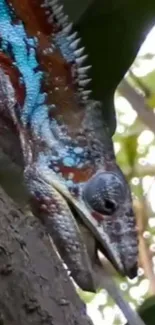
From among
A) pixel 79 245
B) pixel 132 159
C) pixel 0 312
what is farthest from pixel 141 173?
pixel 0 312

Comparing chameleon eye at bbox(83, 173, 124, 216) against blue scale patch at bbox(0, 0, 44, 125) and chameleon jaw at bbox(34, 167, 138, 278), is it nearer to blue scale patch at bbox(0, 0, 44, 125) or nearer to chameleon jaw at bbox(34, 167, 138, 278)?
chameleon jaw at bbox(34, 167, 138, 278)

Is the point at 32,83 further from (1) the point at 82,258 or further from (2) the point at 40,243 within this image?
(2) the point at 40,243

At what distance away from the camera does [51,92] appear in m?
1.85

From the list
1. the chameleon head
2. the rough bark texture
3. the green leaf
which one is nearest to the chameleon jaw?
the chameleon head

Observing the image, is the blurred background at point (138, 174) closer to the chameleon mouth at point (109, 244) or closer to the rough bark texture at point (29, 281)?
the chameleon mouth at point (109, 244)

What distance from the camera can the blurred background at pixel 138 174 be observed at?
194 centimetres

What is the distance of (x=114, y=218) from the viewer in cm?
161

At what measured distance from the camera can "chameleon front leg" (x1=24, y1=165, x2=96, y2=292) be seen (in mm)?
1437

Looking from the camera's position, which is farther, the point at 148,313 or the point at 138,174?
the point at 138,174

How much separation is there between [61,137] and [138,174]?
300 millimetres

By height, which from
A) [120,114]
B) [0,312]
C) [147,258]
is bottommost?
[147,258]

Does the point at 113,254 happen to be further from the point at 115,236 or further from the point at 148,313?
the point at 148,313

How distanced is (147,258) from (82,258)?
47 cm

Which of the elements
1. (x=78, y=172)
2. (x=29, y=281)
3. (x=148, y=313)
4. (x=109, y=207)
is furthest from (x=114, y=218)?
(x=29, y=281)
